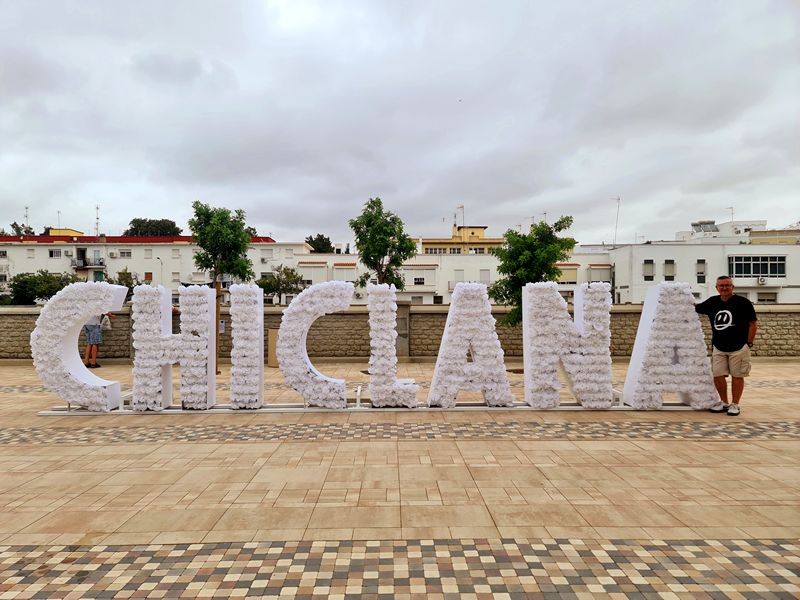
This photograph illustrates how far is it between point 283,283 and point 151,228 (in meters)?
30.0

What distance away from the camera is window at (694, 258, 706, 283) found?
42.3m

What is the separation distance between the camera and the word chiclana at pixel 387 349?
8406 millimetres

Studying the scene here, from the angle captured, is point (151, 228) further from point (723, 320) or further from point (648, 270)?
point (723, 320)

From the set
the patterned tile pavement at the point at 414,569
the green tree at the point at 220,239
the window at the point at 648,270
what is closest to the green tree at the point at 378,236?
the green tree at the point at 220,239

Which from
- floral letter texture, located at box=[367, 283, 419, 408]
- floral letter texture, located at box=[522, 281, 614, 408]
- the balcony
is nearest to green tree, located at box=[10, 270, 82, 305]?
the balcony

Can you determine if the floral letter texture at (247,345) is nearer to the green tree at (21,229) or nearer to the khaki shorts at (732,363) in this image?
the khaki shorts at (732,363)

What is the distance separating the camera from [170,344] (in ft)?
27.6

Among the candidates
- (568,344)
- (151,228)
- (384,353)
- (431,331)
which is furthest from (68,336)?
(151,228)

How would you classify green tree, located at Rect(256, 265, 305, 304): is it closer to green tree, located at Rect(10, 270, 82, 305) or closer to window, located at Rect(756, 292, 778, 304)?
green tree, located at Rect(10, 270, 82, 305)

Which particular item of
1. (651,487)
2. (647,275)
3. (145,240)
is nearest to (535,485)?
(651,487)

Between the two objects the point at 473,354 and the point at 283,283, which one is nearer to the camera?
the point at 473,354

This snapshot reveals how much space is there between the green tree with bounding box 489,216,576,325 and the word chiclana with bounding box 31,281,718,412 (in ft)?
22.7

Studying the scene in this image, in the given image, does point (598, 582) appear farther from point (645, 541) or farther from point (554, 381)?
point (554, 381)

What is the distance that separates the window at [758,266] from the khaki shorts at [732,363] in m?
39.9
